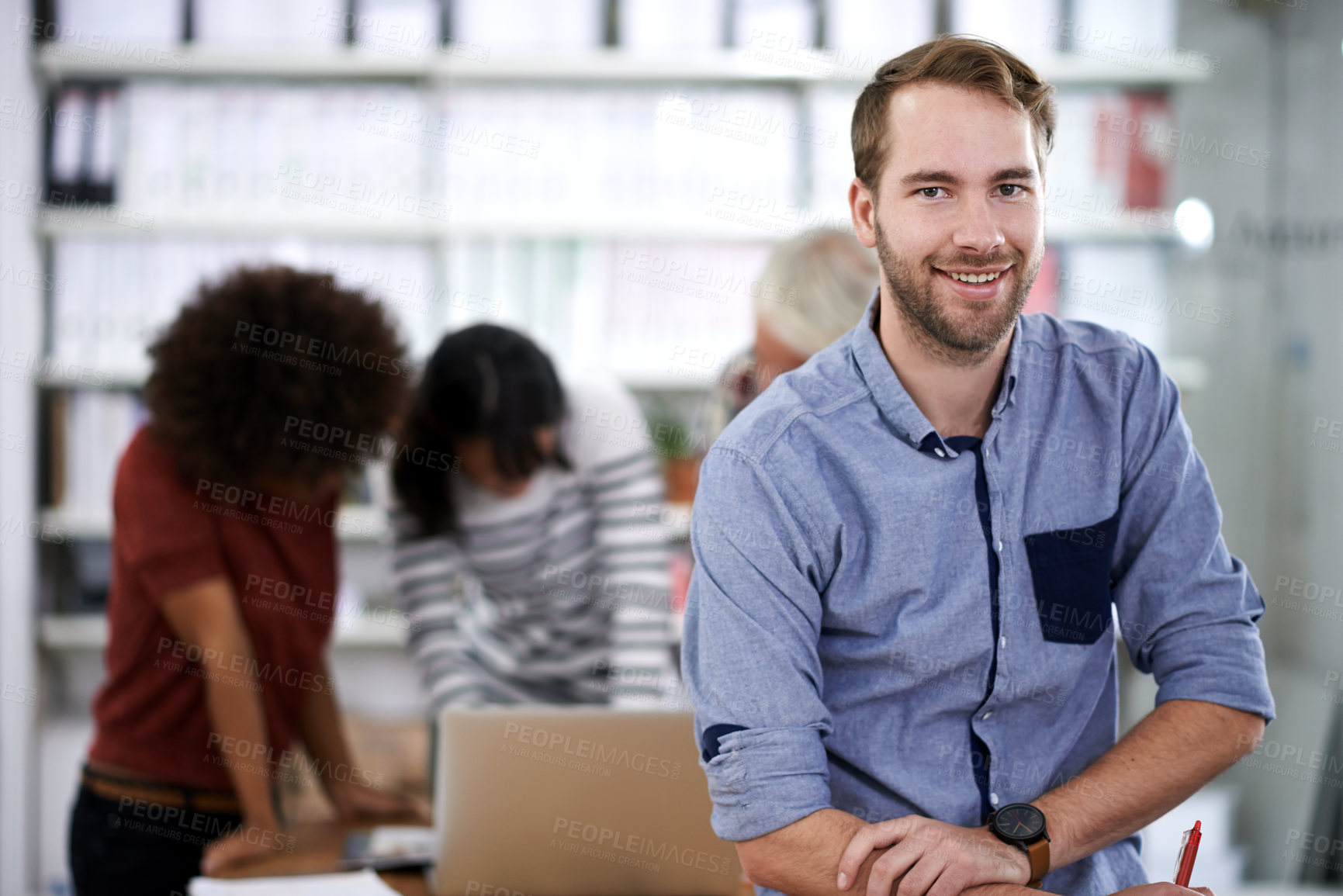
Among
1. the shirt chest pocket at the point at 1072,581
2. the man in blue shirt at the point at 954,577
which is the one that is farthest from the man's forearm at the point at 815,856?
the shirt chest pocket at the point at 1072,581

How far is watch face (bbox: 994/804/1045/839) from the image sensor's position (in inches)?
42.4

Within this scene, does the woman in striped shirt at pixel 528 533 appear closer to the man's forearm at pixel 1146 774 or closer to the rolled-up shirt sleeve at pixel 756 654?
the rolled-up shirt sleeve at pixel 756 654

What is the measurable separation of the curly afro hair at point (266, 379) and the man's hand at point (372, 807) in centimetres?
55

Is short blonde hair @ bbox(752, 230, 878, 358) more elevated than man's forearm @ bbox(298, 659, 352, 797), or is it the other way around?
short blonde hair @ bbox(752, 230, 878, 358)

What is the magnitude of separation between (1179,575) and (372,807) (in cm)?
136

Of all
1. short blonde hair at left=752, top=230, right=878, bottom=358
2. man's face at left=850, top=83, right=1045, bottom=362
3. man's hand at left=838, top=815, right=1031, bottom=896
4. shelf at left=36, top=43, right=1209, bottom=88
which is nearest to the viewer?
man's hand at left=838, top=815, right=1031, bottom=896

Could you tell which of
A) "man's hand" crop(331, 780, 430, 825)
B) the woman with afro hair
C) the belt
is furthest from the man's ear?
the belt

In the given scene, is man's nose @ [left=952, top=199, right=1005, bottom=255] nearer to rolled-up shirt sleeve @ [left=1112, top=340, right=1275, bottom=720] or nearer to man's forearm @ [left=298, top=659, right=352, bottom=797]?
rolled-up shirt sleeve @ [left=1112, top=340, right=1275, bottom=720]

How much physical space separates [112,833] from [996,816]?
142 cm

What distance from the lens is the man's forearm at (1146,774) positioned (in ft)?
3.64

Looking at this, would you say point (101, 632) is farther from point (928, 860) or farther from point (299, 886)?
point (928, 860)

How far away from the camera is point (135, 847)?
1.71m

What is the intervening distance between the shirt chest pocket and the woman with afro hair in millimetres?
1188

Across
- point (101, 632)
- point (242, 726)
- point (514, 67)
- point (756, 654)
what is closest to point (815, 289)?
point (756, 654)
